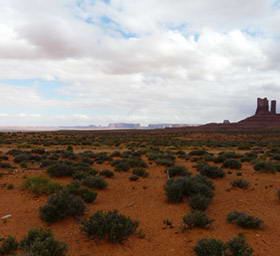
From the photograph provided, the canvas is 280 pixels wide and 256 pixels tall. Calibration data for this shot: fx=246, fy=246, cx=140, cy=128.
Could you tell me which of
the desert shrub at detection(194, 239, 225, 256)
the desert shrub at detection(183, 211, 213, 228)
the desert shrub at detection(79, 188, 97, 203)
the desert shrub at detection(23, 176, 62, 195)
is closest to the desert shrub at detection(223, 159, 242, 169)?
the desert shrub at detection(183, 211, 213, 228)

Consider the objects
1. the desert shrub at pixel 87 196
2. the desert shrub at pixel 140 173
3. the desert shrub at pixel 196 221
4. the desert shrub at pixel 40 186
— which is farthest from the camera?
the desert shrub at pixel 140 173

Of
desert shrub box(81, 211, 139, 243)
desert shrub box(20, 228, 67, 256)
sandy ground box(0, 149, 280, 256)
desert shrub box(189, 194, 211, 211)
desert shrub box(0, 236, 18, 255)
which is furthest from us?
desert shrub box(189, 194, 211, 211)

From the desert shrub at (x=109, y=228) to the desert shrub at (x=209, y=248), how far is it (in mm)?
1846

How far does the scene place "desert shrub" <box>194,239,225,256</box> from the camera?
17.6ft

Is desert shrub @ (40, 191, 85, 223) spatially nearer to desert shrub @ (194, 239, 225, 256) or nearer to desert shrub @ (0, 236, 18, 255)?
desert shrub @ (0, 236, 18, 255)

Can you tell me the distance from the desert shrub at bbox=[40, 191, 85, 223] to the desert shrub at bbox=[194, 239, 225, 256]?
399cm

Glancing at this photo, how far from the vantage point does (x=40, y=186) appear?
10398mm

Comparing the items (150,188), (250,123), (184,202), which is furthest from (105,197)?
(250,123)

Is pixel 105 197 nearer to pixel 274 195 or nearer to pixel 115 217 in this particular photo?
pixel 115 217

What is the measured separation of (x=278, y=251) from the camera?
597 cm

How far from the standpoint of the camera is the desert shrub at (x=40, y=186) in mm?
10250

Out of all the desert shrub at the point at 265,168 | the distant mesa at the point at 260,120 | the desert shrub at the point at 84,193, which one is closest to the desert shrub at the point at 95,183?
the desert shrub at the point at 84,193

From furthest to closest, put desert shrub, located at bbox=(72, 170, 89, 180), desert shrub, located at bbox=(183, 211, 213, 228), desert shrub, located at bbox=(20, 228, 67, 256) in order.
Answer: desert shrub, located at bbox=(72, 170, 89, 180), desert shrub, located at bbox=(183, 211, 213, 228), desert shrub, located at bbox=(20, 228, 67, 256)

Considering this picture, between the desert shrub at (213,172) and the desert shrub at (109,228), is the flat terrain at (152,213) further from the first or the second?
the desert shrub at (213,172)
